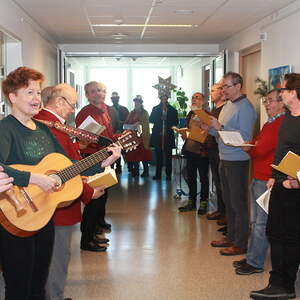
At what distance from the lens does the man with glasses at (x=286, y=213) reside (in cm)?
346

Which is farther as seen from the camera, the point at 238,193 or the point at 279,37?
the point at 279,37

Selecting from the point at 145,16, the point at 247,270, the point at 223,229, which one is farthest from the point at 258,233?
the point at 145,16

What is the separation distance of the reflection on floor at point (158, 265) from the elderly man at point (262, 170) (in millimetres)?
121

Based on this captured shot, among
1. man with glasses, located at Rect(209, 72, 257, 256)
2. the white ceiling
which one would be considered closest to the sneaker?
man with glasses, located at Rect(209, 72, 257, 256)

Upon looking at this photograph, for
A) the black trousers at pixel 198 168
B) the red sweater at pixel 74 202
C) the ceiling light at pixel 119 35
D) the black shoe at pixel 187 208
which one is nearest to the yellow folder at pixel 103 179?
the red sweater at pixel 74 202

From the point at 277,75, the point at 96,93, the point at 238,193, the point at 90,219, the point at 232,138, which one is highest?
the point at 277,75

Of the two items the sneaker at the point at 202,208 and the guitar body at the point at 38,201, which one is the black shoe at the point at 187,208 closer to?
the sneaker at the point at 202,208

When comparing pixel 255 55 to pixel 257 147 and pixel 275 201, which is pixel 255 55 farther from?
pixel 275 201

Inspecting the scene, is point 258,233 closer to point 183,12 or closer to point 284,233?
point 284,233

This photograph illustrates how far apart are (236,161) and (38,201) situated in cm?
242

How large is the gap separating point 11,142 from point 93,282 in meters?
1.85

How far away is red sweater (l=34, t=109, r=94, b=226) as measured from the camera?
3.04 m

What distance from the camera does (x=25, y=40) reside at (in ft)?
20.8

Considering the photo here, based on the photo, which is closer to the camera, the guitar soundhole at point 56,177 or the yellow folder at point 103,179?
the guitar soundhole at point 56,177
